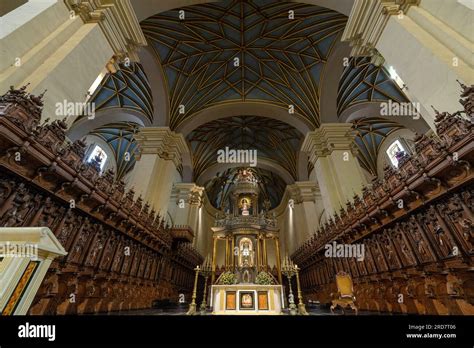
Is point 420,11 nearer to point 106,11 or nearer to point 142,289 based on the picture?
point 106,11

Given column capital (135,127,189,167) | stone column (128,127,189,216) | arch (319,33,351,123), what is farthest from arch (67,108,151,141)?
arch (319,33,351,123)

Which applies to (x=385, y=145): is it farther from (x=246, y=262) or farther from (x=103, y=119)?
(x=103, y=119)

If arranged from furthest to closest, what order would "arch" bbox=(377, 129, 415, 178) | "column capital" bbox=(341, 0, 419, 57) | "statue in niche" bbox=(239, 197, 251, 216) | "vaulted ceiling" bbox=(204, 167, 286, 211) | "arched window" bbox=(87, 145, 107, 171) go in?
"vaulted ceiling" bbox=(204, 167, 286, 211), "arched window" bbox=(87, 145, 107, 171), "statue in niche" bbox=(239, 197, 251, 216), "arch" bbox=(377, 129, 415, 178), "column capital" bbox=(341, 0, 419, 57)

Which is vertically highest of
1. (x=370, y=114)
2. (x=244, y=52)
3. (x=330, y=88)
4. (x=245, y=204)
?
(x=244, y=52)

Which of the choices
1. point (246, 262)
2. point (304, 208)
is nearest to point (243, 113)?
point (304, 208)

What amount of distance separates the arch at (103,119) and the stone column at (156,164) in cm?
241

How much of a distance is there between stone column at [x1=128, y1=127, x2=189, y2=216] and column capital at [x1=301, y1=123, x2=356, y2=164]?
6834mm

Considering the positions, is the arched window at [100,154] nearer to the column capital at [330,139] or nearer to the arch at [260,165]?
the arch at [260,165]

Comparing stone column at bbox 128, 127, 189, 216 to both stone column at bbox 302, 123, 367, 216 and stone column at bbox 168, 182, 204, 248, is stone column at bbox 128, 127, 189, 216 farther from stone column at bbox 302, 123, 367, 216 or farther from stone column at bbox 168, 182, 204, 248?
stone column at bbox 302, 123, 367, 216

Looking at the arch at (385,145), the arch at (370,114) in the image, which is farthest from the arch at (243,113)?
the arch at (385,145)

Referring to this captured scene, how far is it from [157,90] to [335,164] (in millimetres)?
9563

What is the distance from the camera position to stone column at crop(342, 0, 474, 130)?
13.4ft

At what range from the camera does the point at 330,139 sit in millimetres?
11109

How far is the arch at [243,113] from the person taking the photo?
13.1 meters
